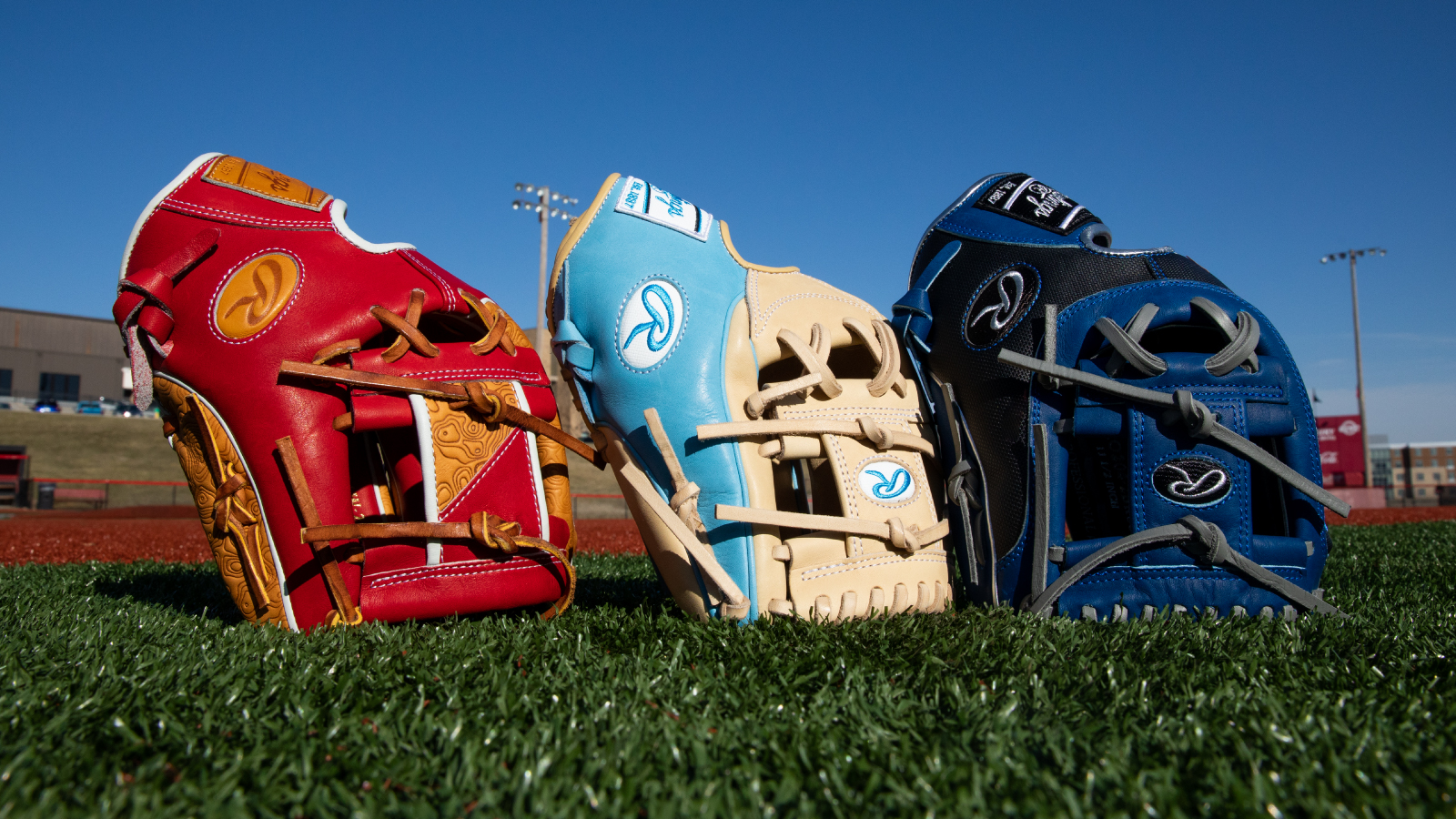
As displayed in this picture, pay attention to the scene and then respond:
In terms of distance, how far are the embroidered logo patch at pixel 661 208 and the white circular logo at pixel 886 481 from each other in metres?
0.76

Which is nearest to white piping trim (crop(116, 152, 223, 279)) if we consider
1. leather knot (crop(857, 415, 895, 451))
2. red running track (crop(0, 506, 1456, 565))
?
leather knot (crop(857, 415, 895, 451))

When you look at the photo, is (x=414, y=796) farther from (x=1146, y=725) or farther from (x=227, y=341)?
(x=227, y=341)

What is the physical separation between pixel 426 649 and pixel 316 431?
664mm

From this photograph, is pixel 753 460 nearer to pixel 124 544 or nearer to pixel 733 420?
pixel 733 420

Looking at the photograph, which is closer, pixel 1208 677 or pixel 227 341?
pixel 1208 677

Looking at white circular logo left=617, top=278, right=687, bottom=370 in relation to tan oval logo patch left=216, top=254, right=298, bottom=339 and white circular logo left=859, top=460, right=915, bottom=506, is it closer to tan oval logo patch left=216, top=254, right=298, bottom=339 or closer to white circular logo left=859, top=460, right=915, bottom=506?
white circular logo left=859, top=460, right=915, bottom=506

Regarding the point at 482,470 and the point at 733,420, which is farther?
the point at 482,470

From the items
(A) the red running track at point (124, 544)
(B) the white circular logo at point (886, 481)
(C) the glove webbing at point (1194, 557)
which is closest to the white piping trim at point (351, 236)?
(B) the white circular logo at point (886, 481)

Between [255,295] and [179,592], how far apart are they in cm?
155

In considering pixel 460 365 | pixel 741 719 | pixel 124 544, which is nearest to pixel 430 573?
pixel 460 365

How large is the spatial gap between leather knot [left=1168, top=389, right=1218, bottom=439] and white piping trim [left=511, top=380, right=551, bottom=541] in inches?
63.3

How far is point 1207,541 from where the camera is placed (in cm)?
193

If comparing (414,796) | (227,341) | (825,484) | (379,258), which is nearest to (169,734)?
(414,796)

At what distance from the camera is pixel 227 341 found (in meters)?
2.02
